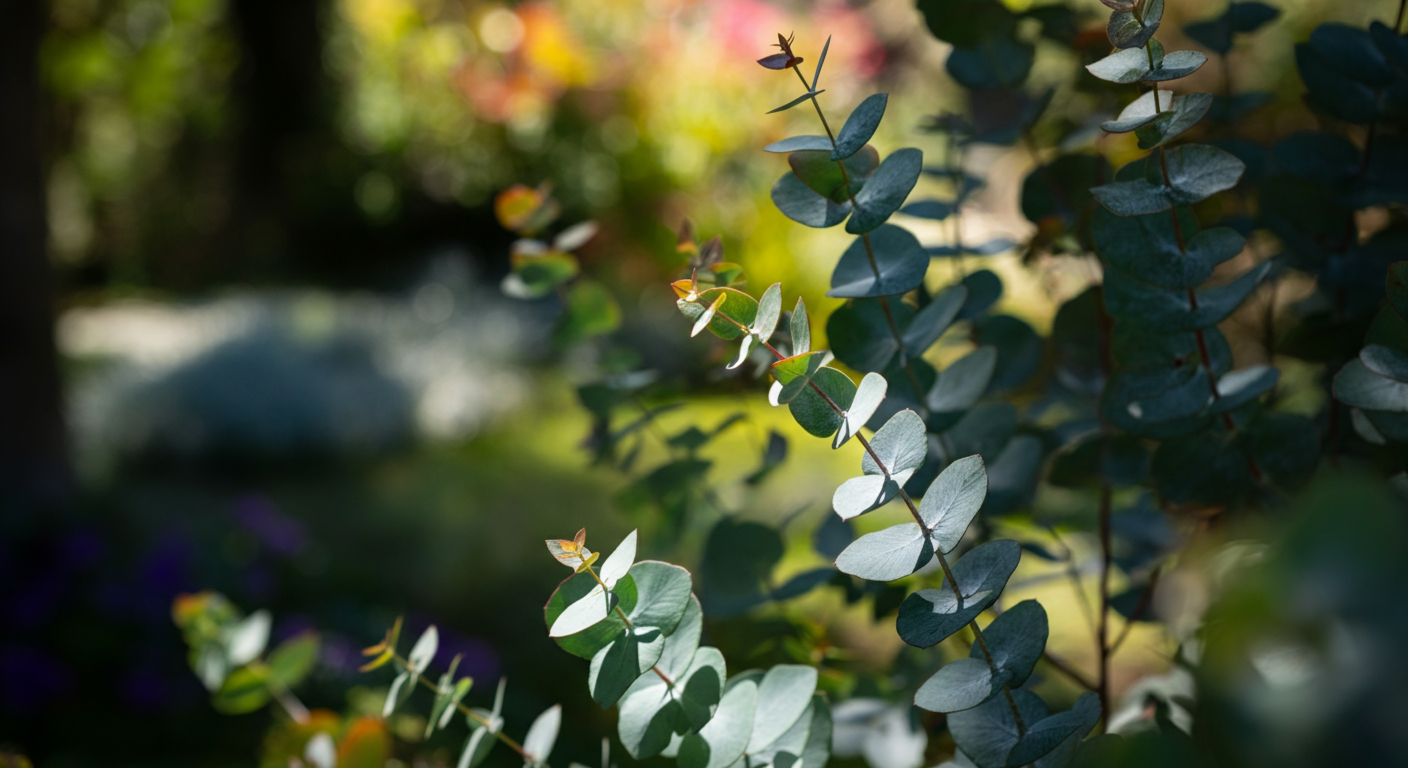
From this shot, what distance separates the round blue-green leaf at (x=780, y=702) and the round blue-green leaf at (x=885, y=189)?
0.55 ft

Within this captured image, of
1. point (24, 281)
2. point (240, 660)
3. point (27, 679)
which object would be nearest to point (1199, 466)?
point (240, 660)

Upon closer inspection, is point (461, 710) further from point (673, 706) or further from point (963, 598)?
point (963, 598)

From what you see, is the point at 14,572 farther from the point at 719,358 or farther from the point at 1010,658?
the point at 1010,658

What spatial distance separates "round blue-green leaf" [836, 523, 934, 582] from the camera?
11.4 inches

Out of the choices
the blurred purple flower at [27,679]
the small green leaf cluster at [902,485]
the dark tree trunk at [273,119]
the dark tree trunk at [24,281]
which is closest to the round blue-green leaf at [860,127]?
the small green leaf cluster at [902,485]

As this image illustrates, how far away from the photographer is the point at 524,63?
520 centimetres

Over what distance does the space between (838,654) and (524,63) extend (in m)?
5.20

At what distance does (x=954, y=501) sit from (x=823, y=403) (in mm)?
53

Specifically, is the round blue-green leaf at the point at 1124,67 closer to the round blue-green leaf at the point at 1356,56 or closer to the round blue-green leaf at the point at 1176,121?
the round blue-green leaf at the point at 1176,121

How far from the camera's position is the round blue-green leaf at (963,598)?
0.96 feet

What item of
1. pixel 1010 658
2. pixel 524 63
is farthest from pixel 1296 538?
pixel 524 63

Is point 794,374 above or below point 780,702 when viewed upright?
above

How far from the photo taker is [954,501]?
0.97ft

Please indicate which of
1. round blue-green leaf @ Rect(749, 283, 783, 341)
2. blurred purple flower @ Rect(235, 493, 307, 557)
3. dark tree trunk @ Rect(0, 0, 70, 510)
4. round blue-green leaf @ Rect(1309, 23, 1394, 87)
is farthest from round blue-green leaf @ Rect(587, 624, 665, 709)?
dark tree trunk @ Rect(0, 0, 70, 510)
